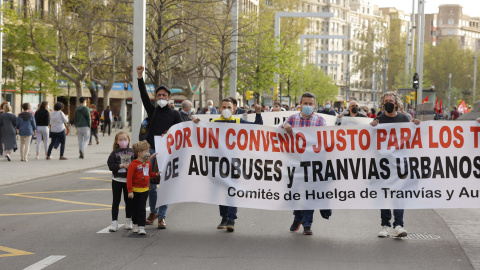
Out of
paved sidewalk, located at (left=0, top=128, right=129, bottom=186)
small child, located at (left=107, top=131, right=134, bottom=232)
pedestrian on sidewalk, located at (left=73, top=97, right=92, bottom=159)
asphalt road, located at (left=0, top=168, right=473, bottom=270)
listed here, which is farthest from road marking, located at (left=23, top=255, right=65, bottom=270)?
pedestrian on sidewalk, located at (left=73, top=97, right=92, bottom=159)

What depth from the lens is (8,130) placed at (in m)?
23.5

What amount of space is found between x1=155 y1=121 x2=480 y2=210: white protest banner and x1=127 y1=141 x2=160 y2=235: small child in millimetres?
356

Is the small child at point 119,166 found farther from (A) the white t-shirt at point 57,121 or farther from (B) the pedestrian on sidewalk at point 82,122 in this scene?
(B) the pedestrian on sidewalk at point 82,122

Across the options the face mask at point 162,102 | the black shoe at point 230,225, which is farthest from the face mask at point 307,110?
the face mask at point 162,102

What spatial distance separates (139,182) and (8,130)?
14.9 meters

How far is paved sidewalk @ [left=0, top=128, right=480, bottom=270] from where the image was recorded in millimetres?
9479

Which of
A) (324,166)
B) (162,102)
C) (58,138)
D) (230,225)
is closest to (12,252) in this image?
(230,225)

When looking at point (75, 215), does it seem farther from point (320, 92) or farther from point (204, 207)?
point (320, 92)

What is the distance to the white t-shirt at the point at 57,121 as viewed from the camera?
23.9m

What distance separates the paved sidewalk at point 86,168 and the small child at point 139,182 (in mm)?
3771

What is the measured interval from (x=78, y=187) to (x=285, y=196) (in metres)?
7.27

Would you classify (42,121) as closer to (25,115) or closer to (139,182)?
(25,115)

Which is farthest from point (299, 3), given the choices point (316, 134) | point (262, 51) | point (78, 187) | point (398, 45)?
point (316, 134)

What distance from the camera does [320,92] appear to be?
10600cm
